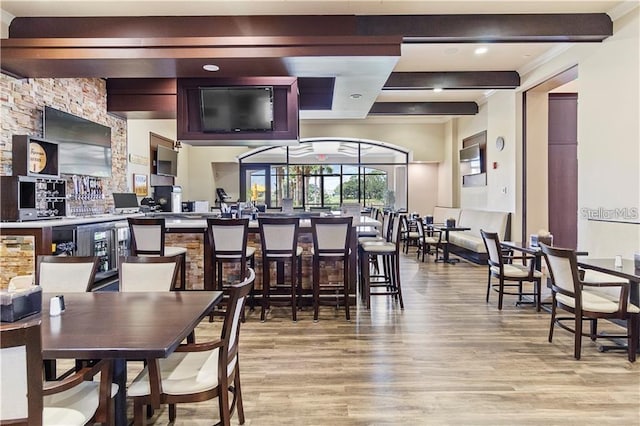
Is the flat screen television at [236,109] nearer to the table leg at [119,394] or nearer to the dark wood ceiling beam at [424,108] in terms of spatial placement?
the table leg at [119,394]

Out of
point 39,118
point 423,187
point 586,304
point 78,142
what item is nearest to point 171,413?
point 586,304

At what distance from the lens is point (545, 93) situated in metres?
7.17

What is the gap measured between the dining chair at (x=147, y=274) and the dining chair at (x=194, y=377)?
31.4 inches

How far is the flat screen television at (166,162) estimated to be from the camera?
8750mm

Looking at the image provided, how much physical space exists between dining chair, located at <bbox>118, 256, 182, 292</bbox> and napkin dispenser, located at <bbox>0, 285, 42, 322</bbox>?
859mm

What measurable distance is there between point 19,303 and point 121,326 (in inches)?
19.7

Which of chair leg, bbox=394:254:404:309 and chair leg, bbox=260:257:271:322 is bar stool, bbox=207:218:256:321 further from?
chair leg, bbox=394:254:404:309

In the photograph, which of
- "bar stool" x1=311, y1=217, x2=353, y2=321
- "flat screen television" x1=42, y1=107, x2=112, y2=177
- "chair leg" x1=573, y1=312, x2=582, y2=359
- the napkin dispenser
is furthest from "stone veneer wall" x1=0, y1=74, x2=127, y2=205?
"chair leg" x1=573, y1=312, x2=582, y2=359

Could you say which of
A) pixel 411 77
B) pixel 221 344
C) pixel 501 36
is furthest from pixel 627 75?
pixel 221 344

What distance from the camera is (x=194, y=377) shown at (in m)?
2.00

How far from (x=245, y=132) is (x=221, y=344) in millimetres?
4018

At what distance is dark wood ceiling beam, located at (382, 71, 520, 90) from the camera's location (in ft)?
23.3

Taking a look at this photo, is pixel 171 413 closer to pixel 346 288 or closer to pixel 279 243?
pixel 279 243

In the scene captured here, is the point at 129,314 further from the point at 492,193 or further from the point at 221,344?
the point at 492,193
